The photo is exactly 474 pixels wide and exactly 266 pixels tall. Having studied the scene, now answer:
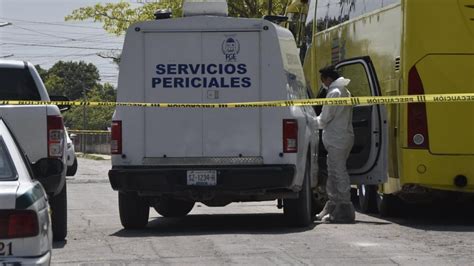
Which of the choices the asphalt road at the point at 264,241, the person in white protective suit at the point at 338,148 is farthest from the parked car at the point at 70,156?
the person in white protective suit at the point at 338,148

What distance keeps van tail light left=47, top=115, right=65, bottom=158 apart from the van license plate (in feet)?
5.59

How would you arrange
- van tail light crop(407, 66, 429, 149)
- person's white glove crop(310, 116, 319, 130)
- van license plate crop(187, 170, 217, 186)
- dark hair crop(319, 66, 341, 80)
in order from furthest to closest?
dark hair crop(319, 66, 341, 80) < person's white glove crop(310, 116, 319, 130) < van tail light crop(407, 66, 429, 149) < van license plate crop(187, 170, 217, 186)

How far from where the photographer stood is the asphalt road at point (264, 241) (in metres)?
9.65

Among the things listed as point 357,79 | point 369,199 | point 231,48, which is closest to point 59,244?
point 231,48

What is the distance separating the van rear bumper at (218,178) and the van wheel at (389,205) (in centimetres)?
298

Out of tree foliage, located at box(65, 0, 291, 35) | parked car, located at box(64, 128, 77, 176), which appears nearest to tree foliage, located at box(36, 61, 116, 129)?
tree foliage, located at box(65, 0, 291, 35)

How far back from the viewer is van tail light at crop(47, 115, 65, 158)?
10789mm

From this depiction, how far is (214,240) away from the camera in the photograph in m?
11.1

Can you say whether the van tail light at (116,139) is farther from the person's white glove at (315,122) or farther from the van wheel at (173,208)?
the person's white glove at (315,122)

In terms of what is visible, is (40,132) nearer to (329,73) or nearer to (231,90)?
(231,90)

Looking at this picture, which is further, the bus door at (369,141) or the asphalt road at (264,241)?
the bus door at (369,141)

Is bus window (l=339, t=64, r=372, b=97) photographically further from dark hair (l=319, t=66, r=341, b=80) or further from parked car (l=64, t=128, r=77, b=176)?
parked car (l=64, t=128, r=77, b=176)

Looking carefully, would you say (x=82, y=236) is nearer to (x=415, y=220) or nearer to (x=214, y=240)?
(x=214, y=240)

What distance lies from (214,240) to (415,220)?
3845mm
